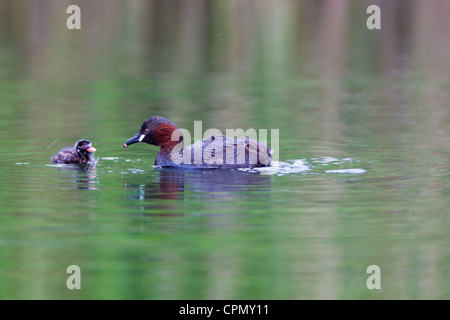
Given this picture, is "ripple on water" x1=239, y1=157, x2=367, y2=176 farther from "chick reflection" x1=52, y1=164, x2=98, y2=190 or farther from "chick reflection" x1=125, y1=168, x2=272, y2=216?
"chick reflection" x1=52, y1=164, x2=98, y2=190

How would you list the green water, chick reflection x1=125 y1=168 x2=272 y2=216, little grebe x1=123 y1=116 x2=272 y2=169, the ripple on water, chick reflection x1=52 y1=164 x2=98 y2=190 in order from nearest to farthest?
the green water
chick reflection x1=125 y1=168 x2=272 y2=216
chick reflection x1=52 y1=164 x2=98 y2=190
the ripple on water
little grebe x1=123 y1=116 x2=272 y2=169

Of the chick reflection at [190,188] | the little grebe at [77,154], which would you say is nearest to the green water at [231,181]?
the chick reflection at [190,188]

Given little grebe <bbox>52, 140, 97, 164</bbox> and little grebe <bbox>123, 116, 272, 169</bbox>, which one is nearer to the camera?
little grebe <bbox>123, 116, 272, 169</bbox>

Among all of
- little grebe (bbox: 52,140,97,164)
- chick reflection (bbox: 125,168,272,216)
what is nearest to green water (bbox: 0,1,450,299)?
chick reflection (bbox: 125,168,272,216)

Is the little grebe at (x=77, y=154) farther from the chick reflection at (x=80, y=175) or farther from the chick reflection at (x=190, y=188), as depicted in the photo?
the chick reflection at (x=190, y=188)

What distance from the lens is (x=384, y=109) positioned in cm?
1440

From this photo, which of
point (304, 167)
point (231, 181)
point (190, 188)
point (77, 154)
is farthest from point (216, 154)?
point (77, 154)

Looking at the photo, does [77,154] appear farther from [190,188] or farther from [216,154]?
[190,188]

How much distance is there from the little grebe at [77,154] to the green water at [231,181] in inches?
9.2

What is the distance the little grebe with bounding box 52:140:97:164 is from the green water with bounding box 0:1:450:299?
233 mm

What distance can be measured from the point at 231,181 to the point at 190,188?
53cm

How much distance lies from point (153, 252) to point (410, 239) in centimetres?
208

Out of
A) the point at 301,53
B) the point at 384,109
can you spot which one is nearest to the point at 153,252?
the point at 384,109

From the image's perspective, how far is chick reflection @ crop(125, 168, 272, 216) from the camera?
28.0 ft
